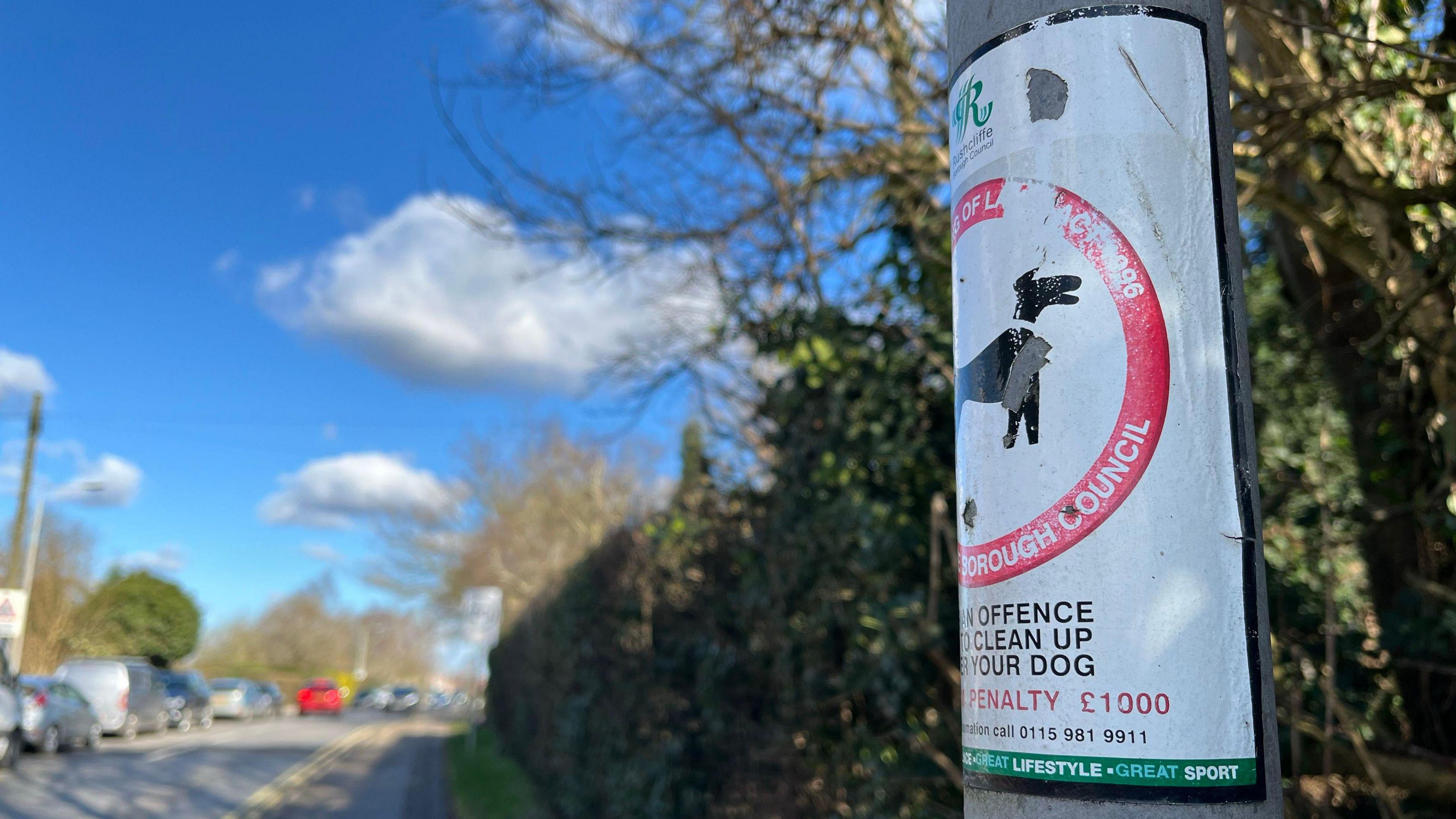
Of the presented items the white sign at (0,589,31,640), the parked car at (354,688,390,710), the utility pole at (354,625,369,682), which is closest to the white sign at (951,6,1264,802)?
the white sign at (0,589,31,640)

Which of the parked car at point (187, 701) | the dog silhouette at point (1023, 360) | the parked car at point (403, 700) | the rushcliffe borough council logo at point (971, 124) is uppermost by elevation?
the rushcliffe borough council logo at point (971, 124)

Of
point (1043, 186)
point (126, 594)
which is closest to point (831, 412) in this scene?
point (1043, 186)

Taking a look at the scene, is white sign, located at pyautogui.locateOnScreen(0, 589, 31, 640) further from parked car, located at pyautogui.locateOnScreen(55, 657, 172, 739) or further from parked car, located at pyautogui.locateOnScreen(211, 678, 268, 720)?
parked car, located at pyautogui.locateOnScreen(211, 678, 268, 720)

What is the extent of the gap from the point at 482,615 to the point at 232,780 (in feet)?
19.5

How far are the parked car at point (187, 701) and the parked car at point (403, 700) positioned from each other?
25.8m

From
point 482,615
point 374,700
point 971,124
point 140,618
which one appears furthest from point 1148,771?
point 374,700

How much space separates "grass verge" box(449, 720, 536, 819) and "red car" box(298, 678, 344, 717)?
24.6 m

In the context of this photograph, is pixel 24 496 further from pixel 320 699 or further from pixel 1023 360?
pixel 1023 360

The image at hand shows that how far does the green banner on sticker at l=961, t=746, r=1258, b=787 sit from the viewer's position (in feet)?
4.71

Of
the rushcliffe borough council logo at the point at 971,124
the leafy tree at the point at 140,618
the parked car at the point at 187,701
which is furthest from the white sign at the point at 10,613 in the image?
the rushcliffe borough council logo at the point at 971,124

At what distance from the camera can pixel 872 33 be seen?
5.77 m

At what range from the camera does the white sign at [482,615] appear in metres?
20.8

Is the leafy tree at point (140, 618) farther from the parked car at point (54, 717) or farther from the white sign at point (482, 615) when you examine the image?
the white sign at point (482, 615)

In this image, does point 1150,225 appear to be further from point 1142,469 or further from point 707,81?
point 707,81
